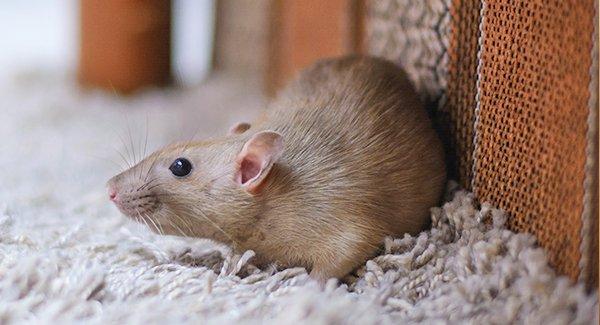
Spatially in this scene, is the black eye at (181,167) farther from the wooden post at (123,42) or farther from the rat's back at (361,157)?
the wooden post at (123,42)

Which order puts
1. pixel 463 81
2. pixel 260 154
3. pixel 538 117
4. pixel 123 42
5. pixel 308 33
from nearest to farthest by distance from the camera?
pixel 538 117
pixel 260 154
pixel 463 81
pixel 308 33
pixel 123 42

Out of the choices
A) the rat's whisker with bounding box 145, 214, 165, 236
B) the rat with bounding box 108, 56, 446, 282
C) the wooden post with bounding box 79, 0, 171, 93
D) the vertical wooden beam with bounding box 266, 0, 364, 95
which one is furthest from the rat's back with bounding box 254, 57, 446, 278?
the wooden post with bounding box 79, 0, 171, 93

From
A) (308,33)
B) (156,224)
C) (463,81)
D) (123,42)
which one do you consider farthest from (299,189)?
(123,42)

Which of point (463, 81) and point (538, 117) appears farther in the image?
point (463, 81)

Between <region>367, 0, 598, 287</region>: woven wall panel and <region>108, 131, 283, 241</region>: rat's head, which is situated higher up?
<region>367, 0, 598, 287</region>: woven wall panel

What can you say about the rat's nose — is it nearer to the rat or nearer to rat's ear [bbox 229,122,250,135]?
the rat

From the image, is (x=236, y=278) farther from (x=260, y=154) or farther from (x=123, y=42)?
(x=123, y=42)

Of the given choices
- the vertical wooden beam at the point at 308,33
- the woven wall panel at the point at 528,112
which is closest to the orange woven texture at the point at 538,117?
the woven wall panel at the point at 528,112

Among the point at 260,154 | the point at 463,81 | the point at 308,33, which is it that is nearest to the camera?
the point at 260,154
